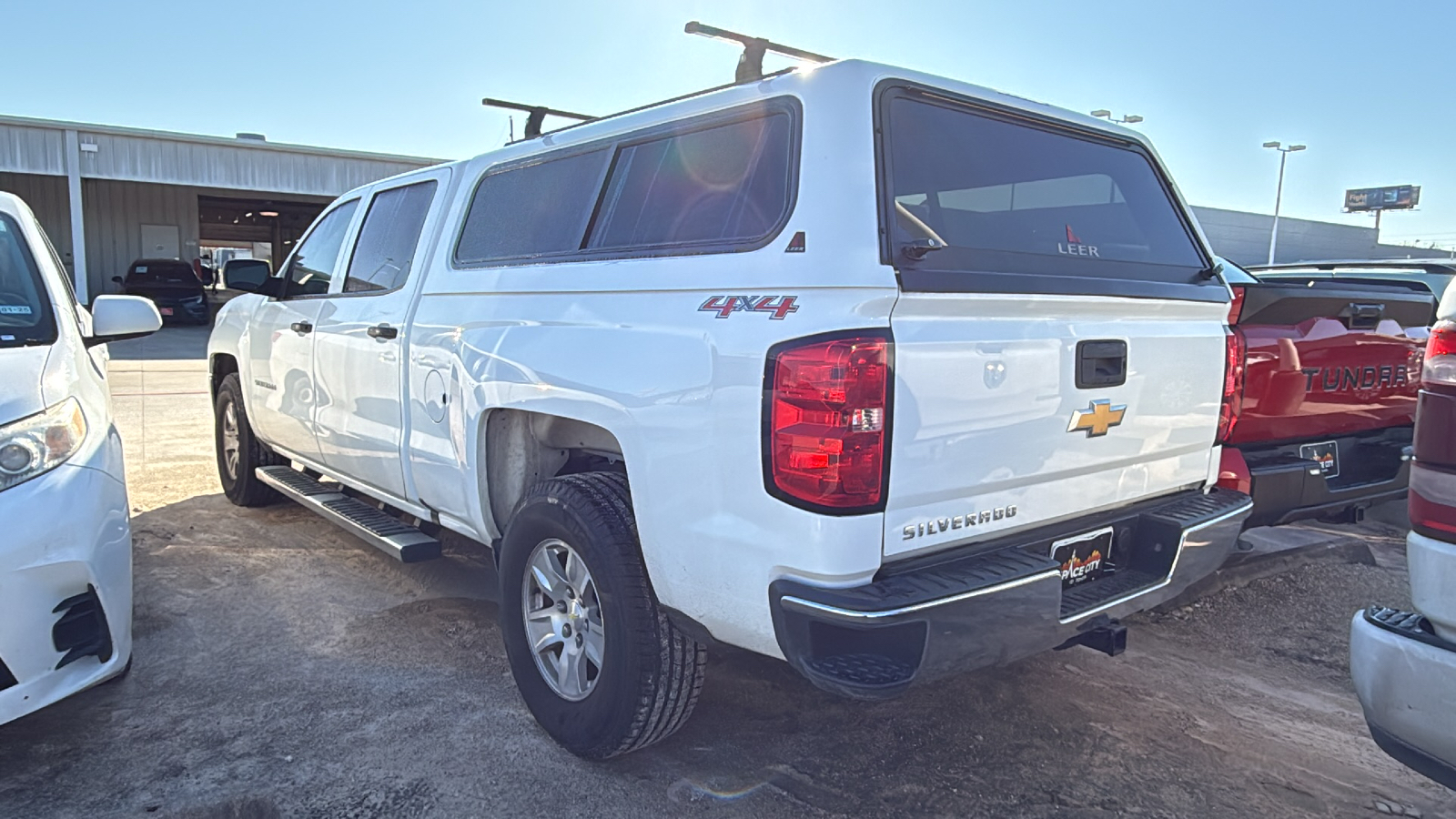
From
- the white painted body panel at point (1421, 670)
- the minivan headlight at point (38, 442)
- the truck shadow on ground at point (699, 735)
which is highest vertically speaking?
the minivan headlight at point (38, 442)

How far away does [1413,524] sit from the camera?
7.29 ft

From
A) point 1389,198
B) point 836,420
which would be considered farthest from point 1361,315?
point 1389,198

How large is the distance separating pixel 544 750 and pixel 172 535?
140 inches

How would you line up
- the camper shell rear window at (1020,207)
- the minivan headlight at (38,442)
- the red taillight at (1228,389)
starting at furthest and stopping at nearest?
1. the red taillight at (1228,389)
2. the minivan headlight at (38,442)
3. the camper shell rear window at (1020,207)

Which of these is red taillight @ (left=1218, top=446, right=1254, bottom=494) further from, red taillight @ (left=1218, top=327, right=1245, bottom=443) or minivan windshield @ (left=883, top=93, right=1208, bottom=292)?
minivan windshield @ (left=883, top=93, right=1208, bottom=292)

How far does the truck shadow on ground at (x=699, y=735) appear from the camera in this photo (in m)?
2.86

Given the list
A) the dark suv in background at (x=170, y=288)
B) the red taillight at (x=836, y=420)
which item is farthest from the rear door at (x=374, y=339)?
the dark suv in background at (x=170, y=288)

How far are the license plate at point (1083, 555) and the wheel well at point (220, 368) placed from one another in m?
5.29

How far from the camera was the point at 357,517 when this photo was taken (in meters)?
4.50

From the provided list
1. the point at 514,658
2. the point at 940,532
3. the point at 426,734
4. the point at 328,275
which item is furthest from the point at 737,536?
the point at 328,275

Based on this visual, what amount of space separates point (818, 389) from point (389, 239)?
2963 mm

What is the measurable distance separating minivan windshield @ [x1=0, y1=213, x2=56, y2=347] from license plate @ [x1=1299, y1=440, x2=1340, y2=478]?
5197 mm

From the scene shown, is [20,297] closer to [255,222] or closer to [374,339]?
[374,339]

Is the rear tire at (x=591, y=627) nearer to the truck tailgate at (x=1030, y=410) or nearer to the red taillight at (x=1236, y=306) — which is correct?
the truck tailgate at (x=1030, y=410)
